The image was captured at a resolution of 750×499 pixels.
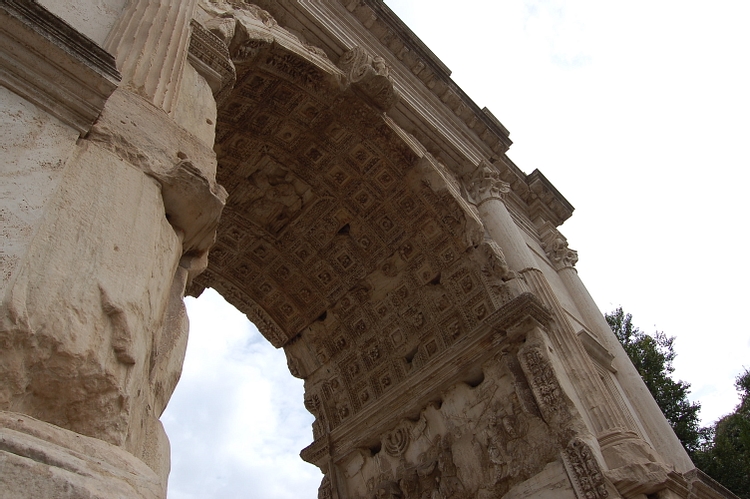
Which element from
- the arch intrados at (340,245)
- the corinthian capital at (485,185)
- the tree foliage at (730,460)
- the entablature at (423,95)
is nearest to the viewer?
the arch intrados at (340,245)

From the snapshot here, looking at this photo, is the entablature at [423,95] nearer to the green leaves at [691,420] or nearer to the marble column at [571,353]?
the marble column at [571,353]

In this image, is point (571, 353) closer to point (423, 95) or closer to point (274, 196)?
point (274, 196)

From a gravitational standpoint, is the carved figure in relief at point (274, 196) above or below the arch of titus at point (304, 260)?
above

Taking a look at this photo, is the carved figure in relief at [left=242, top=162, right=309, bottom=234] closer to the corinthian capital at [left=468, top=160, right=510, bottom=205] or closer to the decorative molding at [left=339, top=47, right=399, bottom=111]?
the decorative molding at [left=339, top=47, right=399, bottom=111]

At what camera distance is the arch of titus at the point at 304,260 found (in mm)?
1533

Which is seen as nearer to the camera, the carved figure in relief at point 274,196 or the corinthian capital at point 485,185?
the carved figure in relief at point 274,196

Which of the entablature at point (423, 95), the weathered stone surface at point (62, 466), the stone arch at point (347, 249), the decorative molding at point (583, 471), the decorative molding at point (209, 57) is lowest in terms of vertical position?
the weathered stone surface at point (62, 466)

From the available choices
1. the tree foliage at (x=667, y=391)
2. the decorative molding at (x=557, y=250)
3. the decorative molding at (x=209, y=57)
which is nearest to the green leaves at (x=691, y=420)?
the tree foliage at (x=667, y=391)

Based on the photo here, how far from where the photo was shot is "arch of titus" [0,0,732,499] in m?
1.53

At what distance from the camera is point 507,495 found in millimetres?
5484

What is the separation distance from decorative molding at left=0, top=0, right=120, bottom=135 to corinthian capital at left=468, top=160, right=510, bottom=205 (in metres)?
6.42

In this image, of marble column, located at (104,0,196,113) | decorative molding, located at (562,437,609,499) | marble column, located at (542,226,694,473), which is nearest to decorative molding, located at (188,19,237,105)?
marble column, located at (104,0,196,113)

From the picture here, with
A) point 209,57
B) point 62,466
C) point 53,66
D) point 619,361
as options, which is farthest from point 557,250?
point 62,466

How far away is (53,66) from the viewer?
2.00 meters
